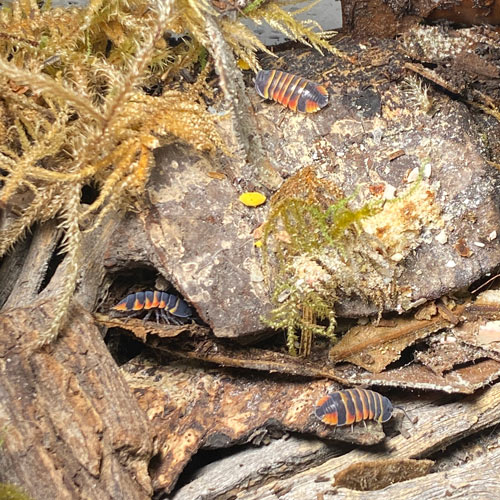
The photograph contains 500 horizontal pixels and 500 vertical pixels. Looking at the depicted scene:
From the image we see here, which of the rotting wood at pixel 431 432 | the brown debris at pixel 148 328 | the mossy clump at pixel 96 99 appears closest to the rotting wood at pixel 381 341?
the rotting wood at pixel 431 432

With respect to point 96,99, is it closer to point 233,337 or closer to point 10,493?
point 233,337

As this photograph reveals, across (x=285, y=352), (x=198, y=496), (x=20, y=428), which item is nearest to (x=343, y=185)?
(x=285, y=352)

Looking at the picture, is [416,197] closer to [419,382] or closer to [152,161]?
[419,382]

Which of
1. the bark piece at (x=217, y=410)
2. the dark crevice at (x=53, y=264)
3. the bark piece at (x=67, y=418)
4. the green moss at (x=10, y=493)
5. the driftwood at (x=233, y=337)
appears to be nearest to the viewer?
the green moss at (x=10, y=493)

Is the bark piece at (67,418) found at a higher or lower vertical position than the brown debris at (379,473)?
higher

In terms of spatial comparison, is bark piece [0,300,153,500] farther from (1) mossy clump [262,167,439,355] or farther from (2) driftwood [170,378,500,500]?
(1) mossy clump [262,167,439,355]

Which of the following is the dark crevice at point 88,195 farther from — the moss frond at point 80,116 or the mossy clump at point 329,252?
the mossy clump at point 329,252

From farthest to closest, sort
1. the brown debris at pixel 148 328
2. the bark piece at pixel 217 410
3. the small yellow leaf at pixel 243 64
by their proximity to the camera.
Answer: the small yellow leaf at pixel 243 64 < the brown debris at pixel 148 328 < the bark piece at pixel 217 410

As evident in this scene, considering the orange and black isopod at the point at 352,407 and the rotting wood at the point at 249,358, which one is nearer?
the orange and black isopod at the point at 352,407
